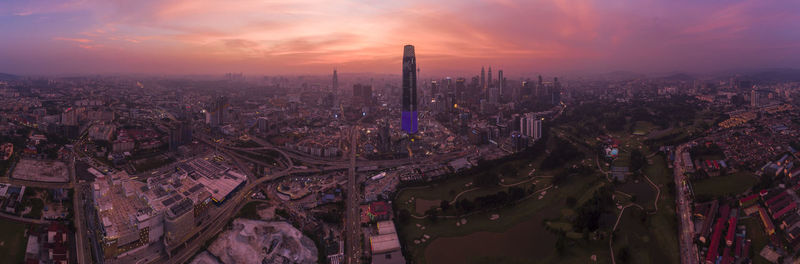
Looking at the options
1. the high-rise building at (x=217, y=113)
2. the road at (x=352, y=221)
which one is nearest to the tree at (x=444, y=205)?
the road at (x=352, y=221)

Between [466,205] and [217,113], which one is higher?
[217,113]

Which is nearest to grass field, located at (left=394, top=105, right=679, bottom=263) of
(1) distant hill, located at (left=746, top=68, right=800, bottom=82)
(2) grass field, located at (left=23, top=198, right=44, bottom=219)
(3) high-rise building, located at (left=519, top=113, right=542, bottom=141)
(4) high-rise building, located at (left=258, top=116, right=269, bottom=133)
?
(3) high-rise building, located at (left=519, top=113, right=542, bottom=141)

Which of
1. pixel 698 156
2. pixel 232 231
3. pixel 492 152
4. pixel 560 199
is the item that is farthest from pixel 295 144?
pixel 698 156

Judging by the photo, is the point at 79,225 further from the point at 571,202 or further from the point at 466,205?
the point at 571,202

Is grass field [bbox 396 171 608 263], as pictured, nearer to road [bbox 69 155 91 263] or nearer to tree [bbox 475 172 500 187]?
tree [bbox 475 172 500 187]

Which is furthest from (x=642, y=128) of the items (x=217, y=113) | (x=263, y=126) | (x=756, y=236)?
(x=217, y=113)

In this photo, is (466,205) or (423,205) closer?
(466,205)

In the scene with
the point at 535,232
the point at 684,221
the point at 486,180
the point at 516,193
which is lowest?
the point at 535,232
